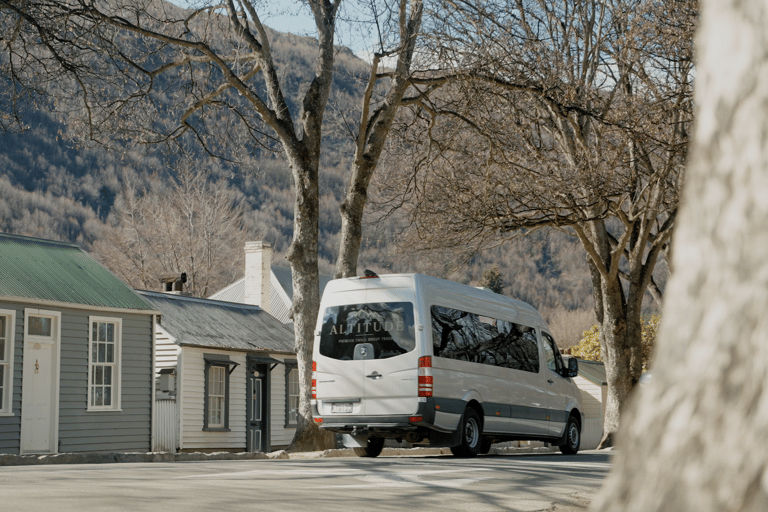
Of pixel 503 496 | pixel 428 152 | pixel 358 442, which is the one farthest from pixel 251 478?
pixel 428 152

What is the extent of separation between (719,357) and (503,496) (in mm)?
6678

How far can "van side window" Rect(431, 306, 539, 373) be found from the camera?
45.9 feet

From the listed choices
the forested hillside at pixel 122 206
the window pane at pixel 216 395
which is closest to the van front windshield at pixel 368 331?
the window pane at pixel 216 395

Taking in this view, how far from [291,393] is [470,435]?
18.6 metres

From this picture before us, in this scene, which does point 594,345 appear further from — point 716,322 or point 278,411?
point 716,322

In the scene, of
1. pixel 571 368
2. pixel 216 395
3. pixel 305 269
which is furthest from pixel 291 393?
pixel 571 368

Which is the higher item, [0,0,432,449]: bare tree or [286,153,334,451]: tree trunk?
[0,0,432,449]: bare tree

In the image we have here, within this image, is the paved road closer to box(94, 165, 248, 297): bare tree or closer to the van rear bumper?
the van rear bumper

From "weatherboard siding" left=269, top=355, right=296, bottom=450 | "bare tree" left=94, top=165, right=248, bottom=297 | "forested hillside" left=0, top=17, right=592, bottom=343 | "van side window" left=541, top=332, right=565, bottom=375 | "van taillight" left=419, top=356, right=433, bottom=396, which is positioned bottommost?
"weatherboard siding" left=269, top=355, right=296, bottom=450

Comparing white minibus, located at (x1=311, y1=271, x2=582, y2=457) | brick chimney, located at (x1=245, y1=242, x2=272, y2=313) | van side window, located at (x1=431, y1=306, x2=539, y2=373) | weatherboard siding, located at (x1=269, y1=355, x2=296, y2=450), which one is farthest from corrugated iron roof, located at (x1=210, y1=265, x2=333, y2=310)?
white minibus, located at (x1=311, y1=271, x2=582, y2=457)

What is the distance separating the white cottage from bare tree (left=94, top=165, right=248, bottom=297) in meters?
23.1

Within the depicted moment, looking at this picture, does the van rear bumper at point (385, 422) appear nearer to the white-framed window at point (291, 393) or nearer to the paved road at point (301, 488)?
the paved road at point (301, 488)

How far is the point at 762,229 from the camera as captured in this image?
1.88 m

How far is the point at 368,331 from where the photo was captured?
555 inches
